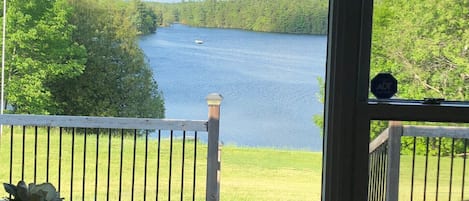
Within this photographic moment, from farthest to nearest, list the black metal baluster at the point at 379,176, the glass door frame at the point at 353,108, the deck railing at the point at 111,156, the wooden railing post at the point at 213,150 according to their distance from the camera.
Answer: the deck railing at the point at 111,156, the wooden railing post at the point at 213,150, the black metal baluster at the point at 379,176, the glass door frame at the point at 353,108

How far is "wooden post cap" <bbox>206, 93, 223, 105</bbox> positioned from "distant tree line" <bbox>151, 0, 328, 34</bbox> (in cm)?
28

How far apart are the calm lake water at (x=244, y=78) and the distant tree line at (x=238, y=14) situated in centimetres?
3

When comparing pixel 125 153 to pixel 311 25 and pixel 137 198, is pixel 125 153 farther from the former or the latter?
pixel 311 25

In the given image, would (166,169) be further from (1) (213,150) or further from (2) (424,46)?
(2) (424,46)

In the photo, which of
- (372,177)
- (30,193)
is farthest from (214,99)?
(30,193)

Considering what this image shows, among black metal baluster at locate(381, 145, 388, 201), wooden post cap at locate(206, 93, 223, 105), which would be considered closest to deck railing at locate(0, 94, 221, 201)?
wooden post cap at locate(206, 93, 223, 105)

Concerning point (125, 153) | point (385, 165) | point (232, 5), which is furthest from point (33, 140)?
point (385, 165)

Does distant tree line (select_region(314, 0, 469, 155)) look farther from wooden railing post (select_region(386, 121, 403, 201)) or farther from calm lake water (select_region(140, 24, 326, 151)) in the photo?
calm lake water (select_region(140, 24, 326, 151))

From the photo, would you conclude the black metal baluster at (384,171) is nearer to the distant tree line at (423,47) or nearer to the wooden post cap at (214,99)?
the distant tree line at (423,47)

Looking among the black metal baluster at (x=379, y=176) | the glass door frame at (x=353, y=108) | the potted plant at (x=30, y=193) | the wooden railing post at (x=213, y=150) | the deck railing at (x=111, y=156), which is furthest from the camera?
the deck railing at (x=111, y=156)

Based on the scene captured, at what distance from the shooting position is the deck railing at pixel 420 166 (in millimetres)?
2322

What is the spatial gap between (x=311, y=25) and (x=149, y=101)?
0.75 m

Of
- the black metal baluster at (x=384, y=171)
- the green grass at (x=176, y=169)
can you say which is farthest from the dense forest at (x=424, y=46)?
the green grass at (x=176, y=169)

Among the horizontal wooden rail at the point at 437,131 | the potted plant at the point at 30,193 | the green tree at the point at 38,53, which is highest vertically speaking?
the green tree at the point at 38,53
